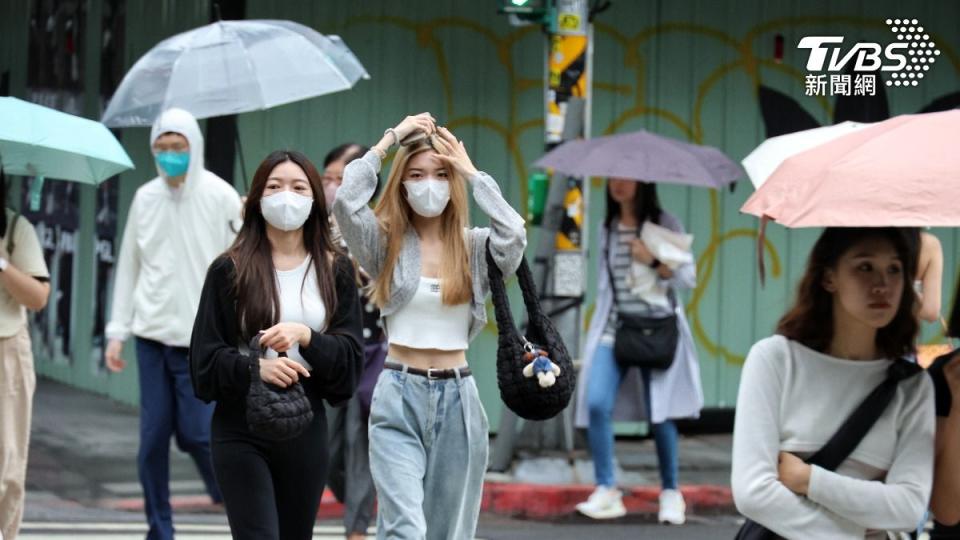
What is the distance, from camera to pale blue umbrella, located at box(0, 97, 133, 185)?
694cm

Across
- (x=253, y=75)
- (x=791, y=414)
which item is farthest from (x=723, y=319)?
(x=791, y=414)

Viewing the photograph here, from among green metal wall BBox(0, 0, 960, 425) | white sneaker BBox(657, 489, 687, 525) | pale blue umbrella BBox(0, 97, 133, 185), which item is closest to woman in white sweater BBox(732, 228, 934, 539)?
pale blue umbrella BBox(0, 97, 133, 185)

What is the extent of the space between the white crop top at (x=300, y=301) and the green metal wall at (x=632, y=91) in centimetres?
580

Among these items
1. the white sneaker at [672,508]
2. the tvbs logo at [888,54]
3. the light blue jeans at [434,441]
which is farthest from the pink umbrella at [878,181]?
the tvbs logo at [888,54]

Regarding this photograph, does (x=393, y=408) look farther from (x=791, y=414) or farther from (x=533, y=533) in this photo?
(x=533, y=533)

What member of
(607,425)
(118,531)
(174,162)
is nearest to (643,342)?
(607,425)

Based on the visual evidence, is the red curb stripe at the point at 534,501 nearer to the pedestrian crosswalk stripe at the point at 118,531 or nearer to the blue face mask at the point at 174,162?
the pedestrian crosswalk stripe at the point at 118,531

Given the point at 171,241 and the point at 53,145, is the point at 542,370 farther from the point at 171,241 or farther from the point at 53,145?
the point at 171,241

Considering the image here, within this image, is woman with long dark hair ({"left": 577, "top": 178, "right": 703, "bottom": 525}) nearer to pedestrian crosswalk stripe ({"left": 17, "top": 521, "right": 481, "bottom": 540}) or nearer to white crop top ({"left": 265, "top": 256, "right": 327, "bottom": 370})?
pedestrian crosswalk stripe ({"left": 17, "top": 521, "right": 481, "bottom": 540})

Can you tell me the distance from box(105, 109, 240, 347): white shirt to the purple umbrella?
2.11 meters

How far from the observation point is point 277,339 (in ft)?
18.8

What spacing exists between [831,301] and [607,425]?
→ 516 centimetres

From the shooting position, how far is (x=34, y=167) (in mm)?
7328

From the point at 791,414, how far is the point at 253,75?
15.3 feet
